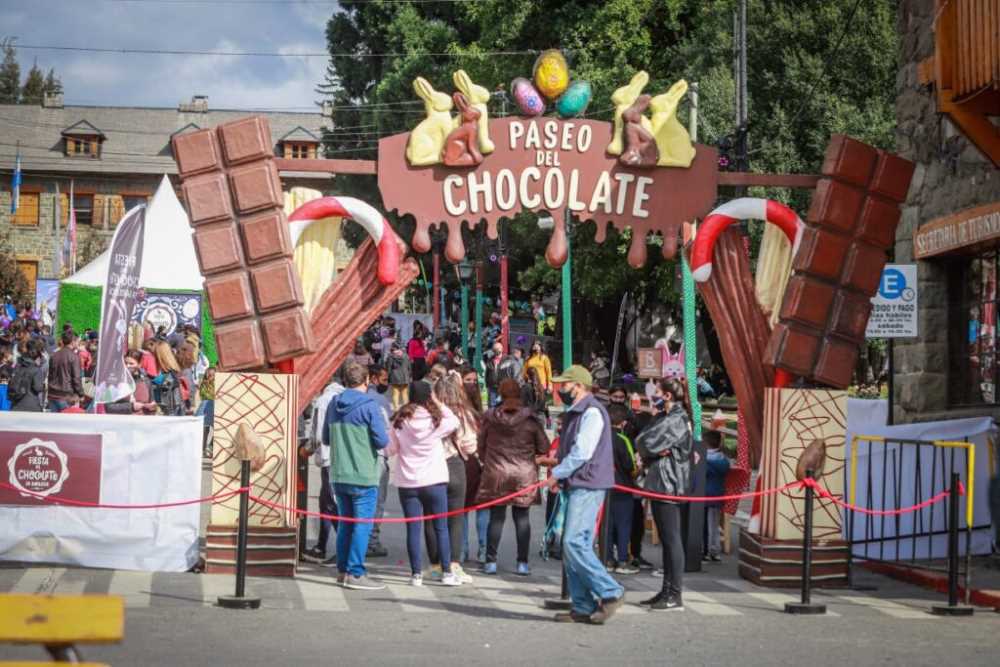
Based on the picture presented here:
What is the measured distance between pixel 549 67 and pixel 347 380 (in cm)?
368

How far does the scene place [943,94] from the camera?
42.3 ft

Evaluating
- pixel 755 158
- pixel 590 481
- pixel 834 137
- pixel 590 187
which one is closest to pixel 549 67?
pixel 590 187

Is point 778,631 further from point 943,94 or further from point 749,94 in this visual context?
point 749,94

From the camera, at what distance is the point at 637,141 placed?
13.4 metres

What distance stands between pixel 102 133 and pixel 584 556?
62307mm

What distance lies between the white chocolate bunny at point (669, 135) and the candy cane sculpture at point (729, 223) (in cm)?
64

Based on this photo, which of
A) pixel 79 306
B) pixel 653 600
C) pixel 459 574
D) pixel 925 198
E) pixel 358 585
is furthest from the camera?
pixel 79 306

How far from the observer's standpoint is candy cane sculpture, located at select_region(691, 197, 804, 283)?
13.3m

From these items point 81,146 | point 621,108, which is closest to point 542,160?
point 621,108

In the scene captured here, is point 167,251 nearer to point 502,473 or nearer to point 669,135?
point 502,473

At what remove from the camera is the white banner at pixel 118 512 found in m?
12.4

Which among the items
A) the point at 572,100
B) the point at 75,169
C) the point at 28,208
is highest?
the point at 75,169

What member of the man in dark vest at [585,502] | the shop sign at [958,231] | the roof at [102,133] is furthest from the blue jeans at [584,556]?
the roof at [102,133]

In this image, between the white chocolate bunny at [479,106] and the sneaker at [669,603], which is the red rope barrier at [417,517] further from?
the white chocolate bunny at [479,106]
